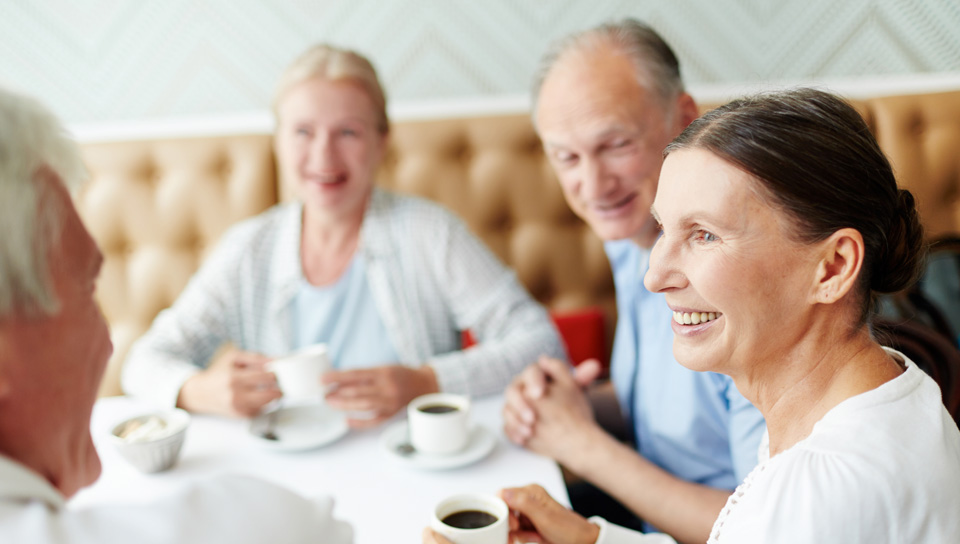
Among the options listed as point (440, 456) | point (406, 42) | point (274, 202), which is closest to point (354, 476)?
point (440, 456)

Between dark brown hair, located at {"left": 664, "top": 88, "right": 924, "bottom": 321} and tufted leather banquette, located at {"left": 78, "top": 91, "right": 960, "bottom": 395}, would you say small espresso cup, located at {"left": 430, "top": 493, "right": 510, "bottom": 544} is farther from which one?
tufted leather banquette, located at {"left": 78, "top": 91, "right": 960, "bottom": 395}

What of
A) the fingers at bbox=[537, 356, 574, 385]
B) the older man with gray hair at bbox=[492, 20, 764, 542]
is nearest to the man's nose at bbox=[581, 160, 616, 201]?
the older man with gray hair at bbox=[492, 20, 764, 542]

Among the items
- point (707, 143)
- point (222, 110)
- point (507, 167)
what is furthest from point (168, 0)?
point (707, 143)

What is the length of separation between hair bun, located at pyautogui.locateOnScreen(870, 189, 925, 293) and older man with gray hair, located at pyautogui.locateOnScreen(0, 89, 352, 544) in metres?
0.66

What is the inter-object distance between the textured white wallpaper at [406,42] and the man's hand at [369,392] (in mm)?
1420

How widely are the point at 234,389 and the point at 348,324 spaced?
0.45 m

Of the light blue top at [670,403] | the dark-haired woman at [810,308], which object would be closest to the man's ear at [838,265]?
the dark-haired woman at [810,308]

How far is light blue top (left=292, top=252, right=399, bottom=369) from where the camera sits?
5.75ft

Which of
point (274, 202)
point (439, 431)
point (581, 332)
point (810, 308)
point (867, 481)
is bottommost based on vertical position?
point (581, 332)

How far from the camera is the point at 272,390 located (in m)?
1.36

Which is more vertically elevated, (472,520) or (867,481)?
(867,481)

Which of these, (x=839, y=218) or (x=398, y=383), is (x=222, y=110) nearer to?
(x=398, y=383)

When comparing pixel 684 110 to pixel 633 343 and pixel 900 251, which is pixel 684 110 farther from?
pixel 900 251

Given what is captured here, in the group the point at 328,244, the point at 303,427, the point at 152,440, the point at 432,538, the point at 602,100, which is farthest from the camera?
the point at 328,244
